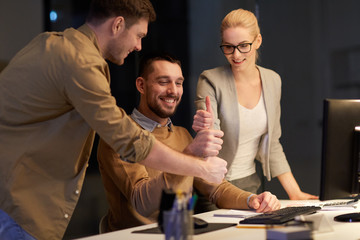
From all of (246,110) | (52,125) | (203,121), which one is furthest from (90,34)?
(246,110)

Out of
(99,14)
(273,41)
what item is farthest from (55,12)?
(99,14)

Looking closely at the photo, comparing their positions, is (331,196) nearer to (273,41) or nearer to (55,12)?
(273,41)

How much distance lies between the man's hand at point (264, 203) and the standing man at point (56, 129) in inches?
17.0

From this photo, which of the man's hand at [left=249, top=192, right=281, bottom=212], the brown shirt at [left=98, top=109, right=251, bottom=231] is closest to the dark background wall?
the brown shirt at [left=98, top=109, right=251, bottom=231]

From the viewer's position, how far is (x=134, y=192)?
7.80 feet

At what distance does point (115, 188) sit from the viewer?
2557 millimetres

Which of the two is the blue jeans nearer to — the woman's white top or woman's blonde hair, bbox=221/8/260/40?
the woman's white top

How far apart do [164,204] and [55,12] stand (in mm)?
2782

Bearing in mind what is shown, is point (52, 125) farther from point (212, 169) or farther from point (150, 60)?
point (150, 60)

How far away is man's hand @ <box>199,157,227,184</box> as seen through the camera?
2000mm

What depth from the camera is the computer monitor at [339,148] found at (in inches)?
73.6

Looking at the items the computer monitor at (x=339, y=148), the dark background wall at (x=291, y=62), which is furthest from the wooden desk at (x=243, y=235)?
the dark background wall at (x=291, y=62)

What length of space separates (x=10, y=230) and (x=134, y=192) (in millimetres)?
677

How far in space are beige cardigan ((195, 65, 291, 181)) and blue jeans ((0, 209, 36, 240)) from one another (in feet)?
4.00
